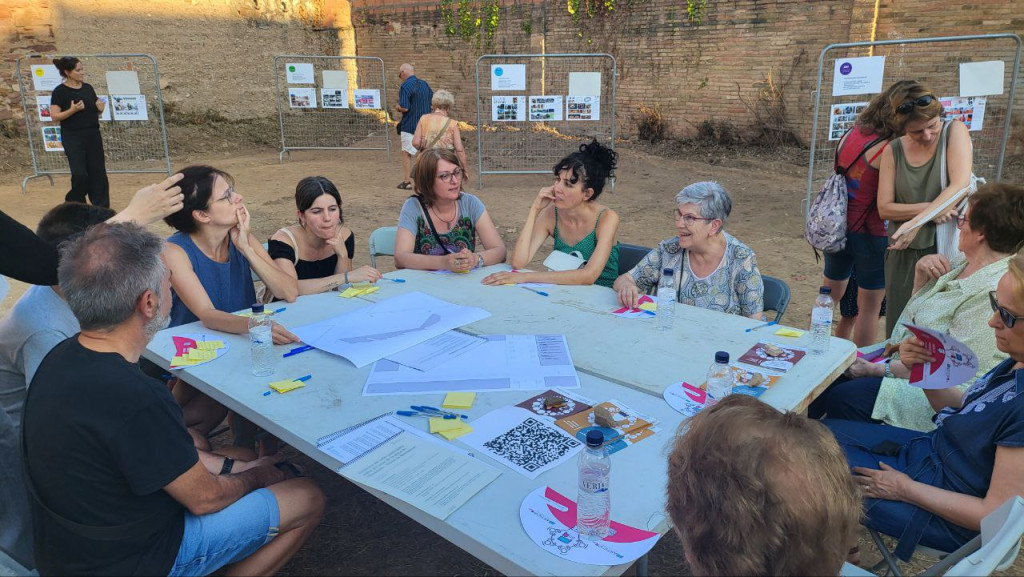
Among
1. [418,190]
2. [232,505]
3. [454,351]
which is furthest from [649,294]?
[232,505]

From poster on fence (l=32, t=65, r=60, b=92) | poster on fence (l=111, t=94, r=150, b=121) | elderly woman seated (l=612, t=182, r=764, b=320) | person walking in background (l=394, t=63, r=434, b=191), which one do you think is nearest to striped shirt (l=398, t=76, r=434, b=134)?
person walking in background (l=394, t=63, r=434, b=191)

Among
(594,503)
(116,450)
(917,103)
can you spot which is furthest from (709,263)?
(116,450)

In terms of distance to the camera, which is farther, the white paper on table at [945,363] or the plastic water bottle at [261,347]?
the plastic water bottle at [261,347]

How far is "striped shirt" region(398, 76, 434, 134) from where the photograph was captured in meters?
10.6

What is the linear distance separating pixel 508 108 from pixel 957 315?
8.29 metres

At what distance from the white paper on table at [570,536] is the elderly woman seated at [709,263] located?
160cm

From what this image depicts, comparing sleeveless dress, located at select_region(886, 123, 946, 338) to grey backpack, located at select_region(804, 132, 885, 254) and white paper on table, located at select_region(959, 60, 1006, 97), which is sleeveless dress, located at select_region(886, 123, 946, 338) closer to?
grey backpack, located at select_region(804, 132, 885, 254)

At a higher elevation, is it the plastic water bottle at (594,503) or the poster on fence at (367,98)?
the poster on fence at (367,98)

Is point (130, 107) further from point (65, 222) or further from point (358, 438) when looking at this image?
point (358, 438)

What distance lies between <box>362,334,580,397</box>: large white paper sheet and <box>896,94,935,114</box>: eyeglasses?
2.59 metres

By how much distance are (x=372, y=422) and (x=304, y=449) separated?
0.69 ft

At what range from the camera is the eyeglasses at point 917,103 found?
3609 mm

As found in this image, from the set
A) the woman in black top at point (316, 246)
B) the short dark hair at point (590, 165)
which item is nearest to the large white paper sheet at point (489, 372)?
the woman in black top at point (316, 246)

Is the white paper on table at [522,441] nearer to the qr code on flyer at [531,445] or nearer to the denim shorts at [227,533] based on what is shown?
the qr code on flyer at [531,445]
